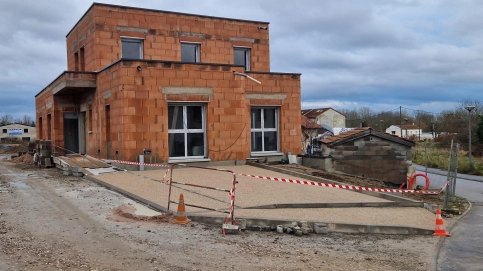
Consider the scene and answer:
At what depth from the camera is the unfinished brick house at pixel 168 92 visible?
16547mm

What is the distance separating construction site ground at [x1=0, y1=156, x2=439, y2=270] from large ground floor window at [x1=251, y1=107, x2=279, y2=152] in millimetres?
10543

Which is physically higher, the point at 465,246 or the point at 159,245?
the point at 159,245

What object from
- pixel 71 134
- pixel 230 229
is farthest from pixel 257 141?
pixel 230 229

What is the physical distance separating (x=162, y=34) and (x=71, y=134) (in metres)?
7.33

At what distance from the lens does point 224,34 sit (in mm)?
23125

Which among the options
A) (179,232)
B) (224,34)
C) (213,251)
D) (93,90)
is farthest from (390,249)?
(224,34)

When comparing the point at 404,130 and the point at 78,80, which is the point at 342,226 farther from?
the point at 404,130

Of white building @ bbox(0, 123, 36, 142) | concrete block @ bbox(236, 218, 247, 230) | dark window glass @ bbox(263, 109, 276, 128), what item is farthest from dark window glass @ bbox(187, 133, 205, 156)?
white building @ bbox(0, 123, 36, 142)

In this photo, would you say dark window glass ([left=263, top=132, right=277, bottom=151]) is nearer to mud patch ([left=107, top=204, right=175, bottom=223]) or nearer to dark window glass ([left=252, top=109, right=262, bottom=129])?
dark window glass ([left=252, top=109, right=262, bottom=129])

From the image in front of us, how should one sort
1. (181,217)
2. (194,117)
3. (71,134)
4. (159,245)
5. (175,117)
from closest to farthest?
(159,245) → (181,217) → (175,117) → (194,117) → (71,134)

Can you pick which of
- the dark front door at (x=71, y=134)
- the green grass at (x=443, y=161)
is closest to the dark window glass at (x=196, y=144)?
the dark front door at (x=71, y=134)

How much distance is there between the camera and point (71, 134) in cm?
2338

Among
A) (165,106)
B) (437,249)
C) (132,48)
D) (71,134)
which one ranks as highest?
(132,48)

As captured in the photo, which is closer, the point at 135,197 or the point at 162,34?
the point at 135,197
